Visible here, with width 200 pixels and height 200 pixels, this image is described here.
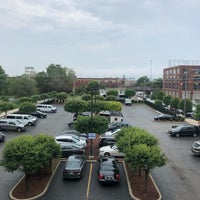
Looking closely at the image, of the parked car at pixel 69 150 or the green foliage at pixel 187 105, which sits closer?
the parked car at pixel 69 150

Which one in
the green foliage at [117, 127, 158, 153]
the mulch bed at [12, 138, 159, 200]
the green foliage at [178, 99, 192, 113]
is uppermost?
the green foliage at [117, 127, 158, 153]

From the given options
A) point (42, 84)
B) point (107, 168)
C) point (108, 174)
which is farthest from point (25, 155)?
point (42, 84)

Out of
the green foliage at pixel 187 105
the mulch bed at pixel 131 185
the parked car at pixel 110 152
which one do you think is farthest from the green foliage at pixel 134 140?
the green foliage at pixel 187 105

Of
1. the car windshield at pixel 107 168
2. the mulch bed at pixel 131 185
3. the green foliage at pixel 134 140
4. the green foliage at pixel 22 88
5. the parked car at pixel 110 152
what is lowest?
the mulch bed at pixel 131 185

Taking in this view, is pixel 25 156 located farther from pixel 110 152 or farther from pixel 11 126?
pixel 11 126

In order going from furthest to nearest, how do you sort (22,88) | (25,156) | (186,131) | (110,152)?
1. (22,88)
2. (186,131)
3. (110,152)
4. (25,156)

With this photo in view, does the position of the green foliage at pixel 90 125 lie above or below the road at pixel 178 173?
above

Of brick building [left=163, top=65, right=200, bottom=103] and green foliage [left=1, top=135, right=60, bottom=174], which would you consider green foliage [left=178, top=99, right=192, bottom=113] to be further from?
green foliage [left=1, top=135, right=60, bottom=174]

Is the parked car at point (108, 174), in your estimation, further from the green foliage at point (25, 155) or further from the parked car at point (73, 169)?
the green foliage at point (25, 155)

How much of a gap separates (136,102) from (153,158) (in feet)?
218

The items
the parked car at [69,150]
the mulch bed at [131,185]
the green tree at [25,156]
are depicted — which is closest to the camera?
the green tree at [25,156]

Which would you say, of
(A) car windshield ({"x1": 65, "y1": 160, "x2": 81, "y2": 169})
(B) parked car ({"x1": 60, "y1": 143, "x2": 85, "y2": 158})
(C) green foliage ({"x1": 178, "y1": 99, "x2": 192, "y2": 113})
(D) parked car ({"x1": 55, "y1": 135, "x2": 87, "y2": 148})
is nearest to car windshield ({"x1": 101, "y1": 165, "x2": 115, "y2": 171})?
(A) car windshield ({"x1": 65, "y1": 160, "x2": 81, "y2": 169})

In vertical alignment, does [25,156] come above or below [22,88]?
below

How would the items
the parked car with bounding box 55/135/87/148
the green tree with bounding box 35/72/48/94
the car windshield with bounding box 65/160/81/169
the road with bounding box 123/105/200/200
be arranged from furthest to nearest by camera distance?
1. the green tree with bounding box 35/72/48/94
2. the parked car with bounding box 55/135/87/148
3. the car windshield with bounding box 65/160/81/169
4. the road with bounding box 123/105/200/200
